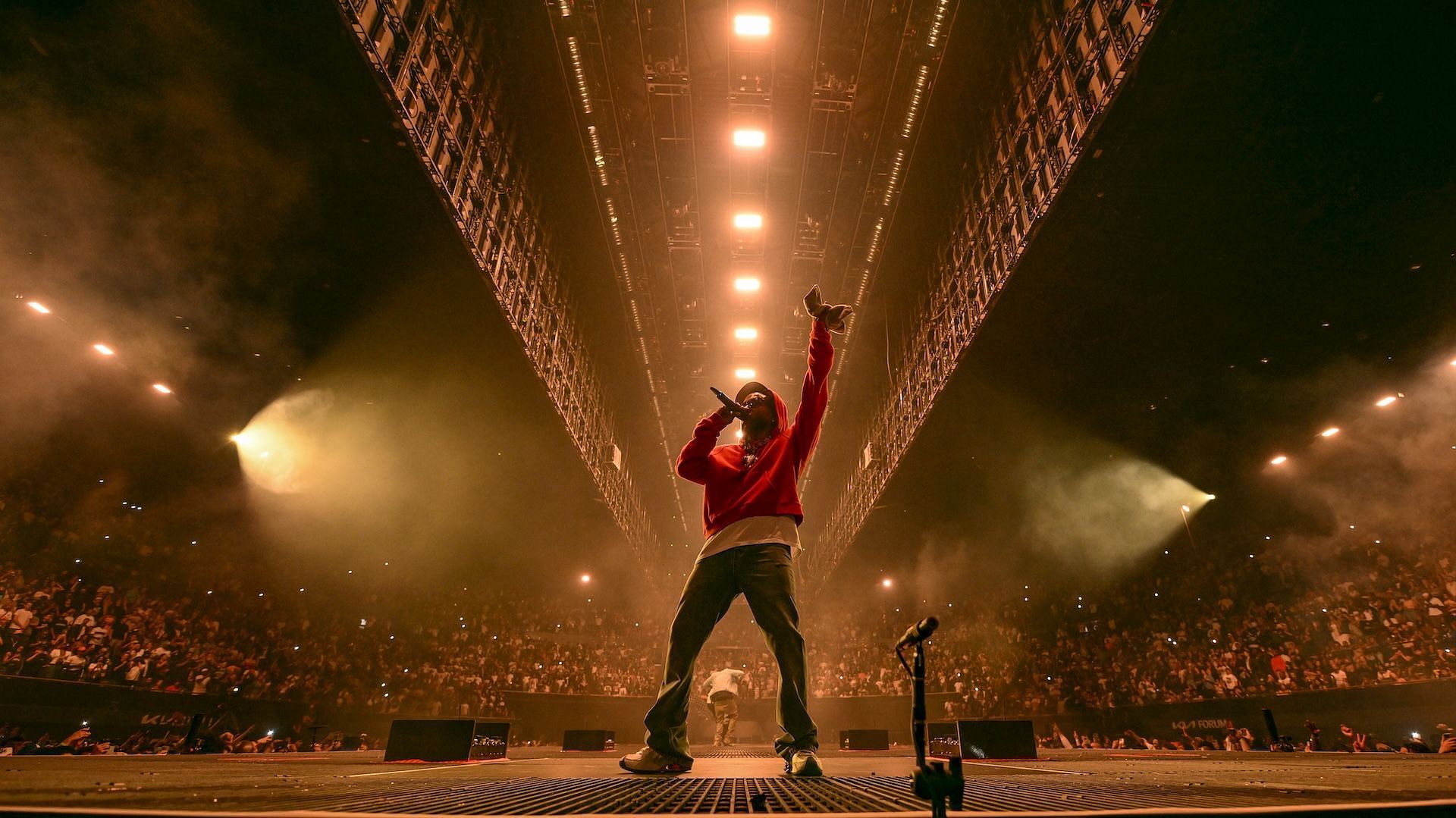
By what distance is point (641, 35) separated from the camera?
6398 millimetres

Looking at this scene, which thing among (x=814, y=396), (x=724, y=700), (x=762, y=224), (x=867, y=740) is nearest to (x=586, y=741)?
(x=724, y=700)

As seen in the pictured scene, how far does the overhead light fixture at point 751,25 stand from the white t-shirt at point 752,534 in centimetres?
552

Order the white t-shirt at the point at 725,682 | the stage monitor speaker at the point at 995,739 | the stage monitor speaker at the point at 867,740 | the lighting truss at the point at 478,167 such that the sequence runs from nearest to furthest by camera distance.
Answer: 1. the lighting truss at the point at 478,167
2. the stage monitor speaker at the point at 995,739
3. the white t-shirt at the point at 725,682
4. the stage monitor speaker at the point at 867,740

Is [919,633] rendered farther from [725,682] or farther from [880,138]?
[725,682]

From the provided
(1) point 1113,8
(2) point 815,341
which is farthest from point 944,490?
(2) point 815,341

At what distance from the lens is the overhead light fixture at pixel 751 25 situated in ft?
20.8

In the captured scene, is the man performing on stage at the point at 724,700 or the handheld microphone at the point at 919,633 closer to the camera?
the handheld microphone at the point at 919,633

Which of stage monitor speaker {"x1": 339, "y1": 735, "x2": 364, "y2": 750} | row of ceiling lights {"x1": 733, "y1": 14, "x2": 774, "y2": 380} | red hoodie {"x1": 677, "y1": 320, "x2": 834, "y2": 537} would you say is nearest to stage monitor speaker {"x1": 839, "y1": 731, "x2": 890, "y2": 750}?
row of ceiling lights {"x1": 733, "y1": 14, "x2": 774, "y2": 380}

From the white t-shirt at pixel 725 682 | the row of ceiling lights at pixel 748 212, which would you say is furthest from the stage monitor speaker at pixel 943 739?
the row of ceiling lights at pixel 748 212

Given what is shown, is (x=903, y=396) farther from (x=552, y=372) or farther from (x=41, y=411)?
(x=41, y=411)

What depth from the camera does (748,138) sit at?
7582mm

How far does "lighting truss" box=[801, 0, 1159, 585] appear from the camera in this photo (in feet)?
15.7

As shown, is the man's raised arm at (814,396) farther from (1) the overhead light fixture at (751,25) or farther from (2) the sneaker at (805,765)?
(1) the overhead light fixture at (751,25)

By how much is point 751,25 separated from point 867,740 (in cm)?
1010
